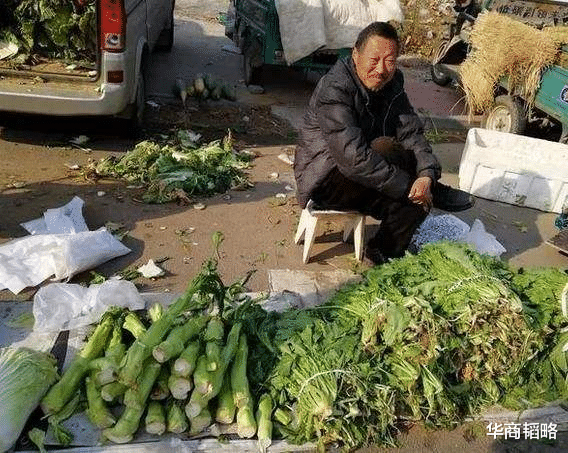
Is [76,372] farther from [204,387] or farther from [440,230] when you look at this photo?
[440,230]

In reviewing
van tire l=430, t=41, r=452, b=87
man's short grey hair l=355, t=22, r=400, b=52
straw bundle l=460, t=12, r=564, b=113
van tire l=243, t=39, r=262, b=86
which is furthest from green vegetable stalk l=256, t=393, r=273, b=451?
van tire l=430, t=41, r=452, b=87

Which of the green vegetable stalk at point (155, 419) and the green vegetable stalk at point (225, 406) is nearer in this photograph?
the green vegetable stalk at point (155, 419)

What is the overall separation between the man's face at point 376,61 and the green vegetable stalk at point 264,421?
230cm

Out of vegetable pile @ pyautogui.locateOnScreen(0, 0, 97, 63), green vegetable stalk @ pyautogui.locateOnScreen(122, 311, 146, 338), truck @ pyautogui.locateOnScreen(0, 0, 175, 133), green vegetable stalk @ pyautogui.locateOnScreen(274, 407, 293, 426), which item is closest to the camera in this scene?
green vegetable stalk @ pyautogui.locateOnScreen(274, 407, 293, 426)

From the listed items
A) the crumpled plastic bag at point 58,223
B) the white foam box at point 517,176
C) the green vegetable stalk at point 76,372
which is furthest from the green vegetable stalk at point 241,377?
the white foam box at point 517,176

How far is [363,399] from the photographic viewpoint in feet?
9.27

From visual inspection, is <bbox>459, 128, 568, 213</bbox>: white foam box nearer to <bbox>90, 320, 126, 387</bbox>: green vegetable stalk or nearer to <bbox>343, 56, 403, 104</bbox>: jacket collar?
<bbox>343, 56, 403, 104</bbox>: jacket collar

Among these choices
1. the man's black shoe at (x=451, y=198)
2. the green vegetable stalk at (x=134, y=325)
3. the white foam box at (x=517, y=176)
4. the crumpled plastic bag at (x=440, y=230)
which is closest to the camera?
the green vegetable stalk at (x=134, y=325)

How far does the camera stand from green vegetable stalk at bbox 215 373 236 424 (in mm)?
2768

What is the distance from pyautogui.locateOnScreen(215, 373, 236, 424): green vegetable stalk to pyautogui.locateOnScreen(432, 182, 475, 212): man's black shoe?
7.91 ft

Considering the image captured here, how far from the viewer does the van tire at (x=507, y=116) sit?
708 centimetres

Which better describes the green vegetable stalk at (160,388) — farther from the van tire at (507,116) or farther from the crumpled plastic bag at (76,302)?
the van tire at (507,116)

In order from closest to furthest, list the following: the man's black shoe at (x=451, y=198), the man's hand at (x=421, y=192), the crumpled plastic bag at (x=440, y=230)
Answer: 1. the man's hand at (x=421, y=192)
2. the man's black shoe at (x=451, y=198)
3. the crumpled plastic bag at (x=440, y=230)

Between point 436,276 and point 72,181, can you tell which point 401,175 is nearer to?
point 436,276
